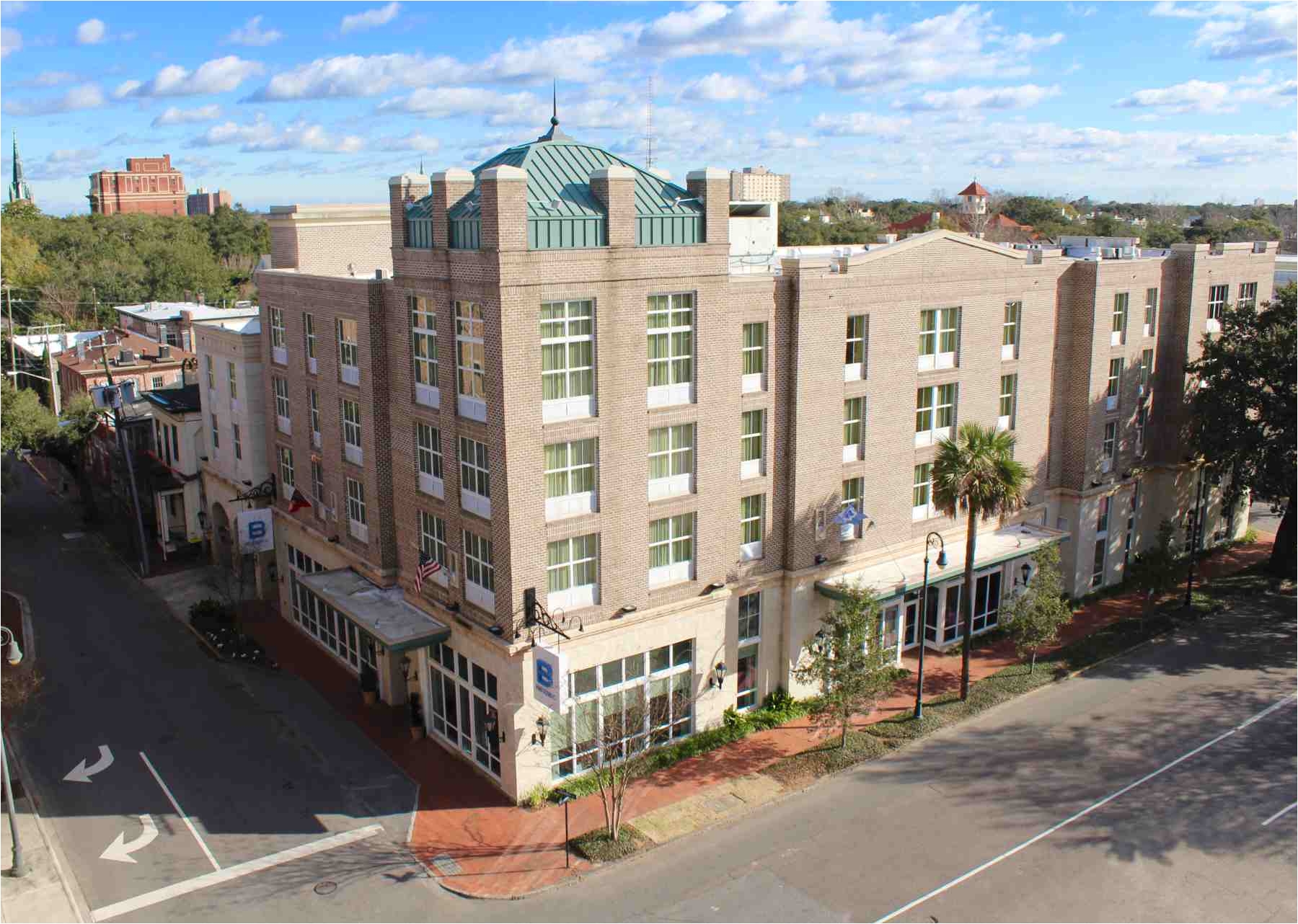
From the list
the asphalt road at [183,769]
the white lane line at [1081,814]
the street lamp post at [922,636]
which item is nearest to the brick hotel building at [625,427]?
the street lamp post at [922,636]

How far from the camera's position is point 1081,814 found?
26016 mm

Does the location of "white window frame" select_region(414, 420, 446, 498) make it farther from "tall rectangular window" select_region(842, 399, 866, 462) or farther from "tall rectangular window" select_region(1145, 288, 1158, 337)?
"tall rectangular window" select_region(1145, 288, 1158, 337)

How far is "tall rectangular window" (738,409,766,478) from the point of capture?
2986 centimetres

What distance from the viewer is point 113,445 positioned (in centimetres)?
5266

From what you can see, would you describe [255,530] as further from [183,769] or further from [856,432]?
[856,432]

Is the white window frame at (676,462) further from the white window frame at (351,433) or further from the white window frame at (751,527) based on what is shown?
the white window frame at (351,433)

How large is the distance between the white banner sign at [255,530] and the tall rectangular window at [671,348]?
18.0 meters

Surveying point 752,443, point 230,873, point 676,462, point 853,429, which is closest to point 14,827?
point 230,873

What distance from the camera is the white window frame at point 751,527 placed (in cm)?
3045

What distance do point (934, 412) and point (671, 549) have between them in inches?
437

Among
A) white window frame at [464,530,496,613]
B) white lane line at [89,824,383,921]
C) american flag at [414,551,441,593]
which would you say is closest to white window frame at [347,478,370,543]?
american flag at [414,551,441,593]

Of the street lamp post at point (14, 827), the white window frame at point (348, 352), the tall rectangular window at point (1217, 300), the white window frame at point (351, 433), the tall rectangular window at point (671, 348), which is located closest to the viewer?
the street lamp post at point (14, 827)

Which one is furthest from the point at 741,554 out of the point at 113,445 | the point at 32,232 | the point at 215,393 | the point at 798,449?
the point at 32,232

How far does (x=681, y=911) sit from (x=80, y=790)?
650 inches
